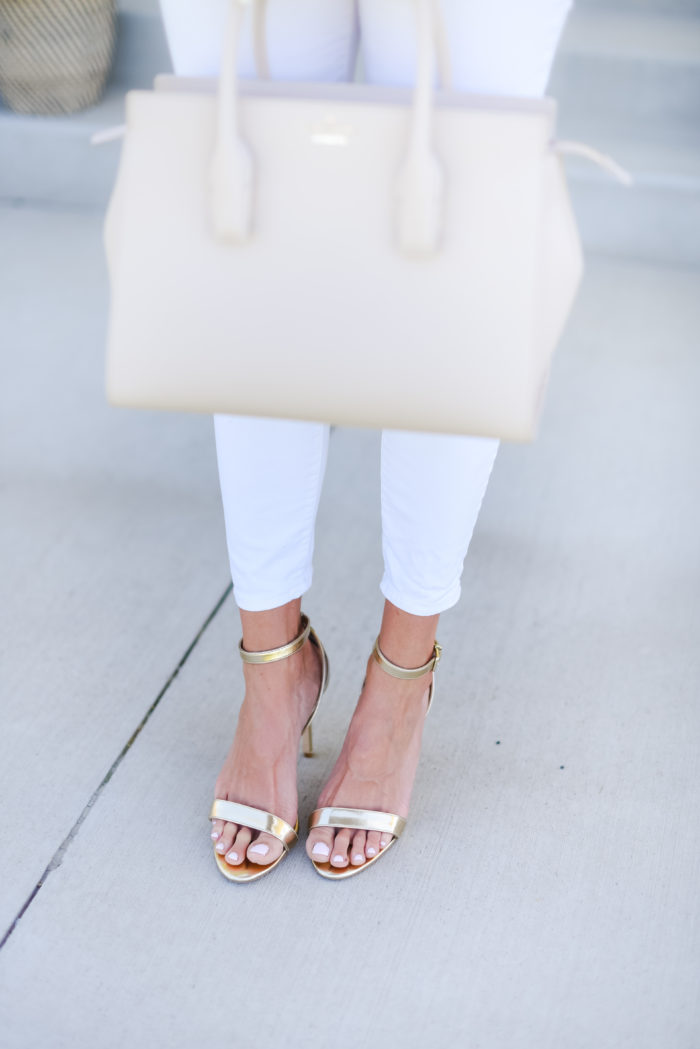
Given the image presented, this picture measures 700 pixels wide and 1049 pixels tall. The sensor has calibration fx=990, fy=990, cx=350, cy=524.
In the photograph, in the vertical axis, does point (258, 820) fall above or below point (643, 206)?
below

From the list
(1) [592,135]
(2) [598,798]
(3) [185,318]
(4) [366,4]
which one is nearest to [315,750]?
(2) [598,798]

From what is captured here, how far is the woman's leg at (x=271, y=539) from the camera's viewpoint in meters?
0.79

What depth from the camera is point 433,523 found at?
906 mm

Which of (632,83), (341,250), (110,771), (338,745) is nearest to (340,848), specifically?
(338,745)

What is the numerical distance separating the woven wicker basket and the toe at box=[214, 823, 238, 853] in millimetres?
1996

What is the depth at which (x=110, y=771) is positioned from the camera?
106cm

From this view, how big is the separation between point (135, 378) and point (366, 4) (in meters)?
0.34

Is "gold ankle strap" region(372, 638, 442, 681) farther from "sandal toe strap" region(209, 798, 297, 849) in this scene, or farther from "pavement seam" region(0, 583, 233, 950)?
"pavement seam" region(0, 583, 233, 950)

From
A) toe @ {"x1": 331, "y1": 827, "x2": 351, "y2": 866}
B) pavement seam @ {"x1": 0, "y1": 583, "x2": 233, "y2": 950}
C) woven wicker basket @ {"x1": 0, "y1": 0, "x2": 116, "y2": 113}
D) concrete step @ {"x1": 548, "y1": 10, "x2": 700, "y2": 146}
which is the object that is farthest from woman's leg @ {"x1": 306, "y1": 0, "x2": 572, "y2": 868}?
woven wicker basket @ {"x1": 0, "y1": 0, "x2": 116, "y2": 113}

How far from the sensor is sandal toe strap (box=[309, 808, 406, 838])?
0.96 metres

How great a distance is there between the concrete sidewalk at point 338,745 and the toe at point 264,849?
26mm

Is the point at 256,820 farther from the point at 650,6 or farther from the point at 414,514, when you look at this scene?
the point at 650,6

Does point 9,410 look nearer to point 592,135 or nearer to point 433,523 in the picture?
point 433,523

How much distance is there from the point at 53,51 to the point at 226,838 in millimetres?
2022
